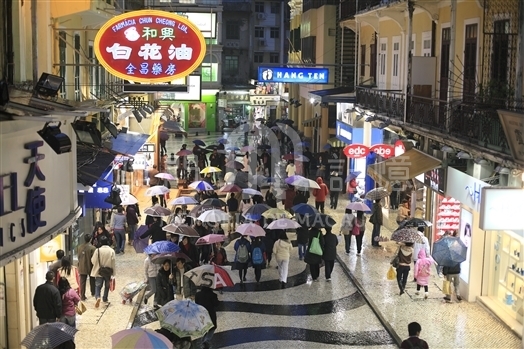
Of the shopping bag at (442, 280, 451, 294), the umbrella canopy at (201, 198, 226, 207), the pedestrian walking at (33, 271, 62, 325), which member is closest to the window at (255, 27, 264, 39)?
the umbrella canopy at (201, 198, 226, 207)

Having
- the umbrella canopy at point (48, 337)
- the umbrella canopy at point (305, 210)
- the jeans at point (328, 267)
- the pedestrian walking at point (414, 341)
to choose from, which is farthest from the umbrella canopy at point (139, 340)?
the umbrella canopy at point (305, 210)

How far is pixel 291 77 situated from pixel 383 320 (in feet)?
53.3

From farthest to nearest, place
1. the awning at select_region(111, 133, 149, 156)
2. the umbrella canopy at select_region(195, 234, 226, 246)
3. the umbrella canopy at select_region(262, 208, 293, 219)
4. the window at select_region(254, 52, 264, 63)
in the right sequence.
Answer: the window at select_region(254, 52, 264, 63)
the awning at select_region(111, 133, 149, 156)
the umbrella canopy at select_region(262, 208, 293, 219)
the umbrella canopy at select_region(195, 234, 226, 246)

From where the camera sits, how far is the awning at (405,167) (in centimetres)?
1981

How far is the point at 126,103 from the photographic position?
25344 millimetres

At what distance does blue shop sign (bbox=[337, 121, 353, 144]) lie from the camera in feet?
103

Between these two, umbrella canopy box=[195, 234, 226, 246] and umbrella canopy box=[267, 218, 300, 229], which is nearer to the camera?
umbrella canopy box=[195, 234, 226, 246]

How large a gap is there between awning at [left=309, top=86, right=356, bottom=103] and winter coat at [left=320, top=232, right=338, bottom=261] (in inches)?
448

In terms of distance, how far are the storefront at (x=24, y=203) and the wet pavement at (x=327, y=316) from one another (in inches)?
67.7

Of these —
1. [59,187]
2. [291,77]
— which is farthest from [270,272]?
[291,77]

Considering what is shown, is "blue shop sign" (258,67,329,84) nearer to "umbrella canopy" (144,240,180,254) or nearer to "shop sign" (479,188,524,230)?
"umbrella canopy" (144,240,180,254)

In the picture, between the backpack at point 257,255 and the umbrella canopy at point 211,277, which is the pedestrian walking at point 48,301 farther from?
the backpack at point 257,255

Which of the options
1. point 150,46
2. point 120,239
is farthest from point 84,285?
point 150,46

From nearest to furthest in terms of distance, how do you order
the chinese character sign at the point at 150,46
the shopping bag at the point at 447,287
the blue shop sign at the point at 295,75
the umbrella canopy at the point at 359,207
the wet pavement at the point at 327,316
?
1. the chinese character sign at the point at 150,46
2. the wet pavement at the point at 327,316
3. the shopping bag at the point at 447,287
4. the umbrella canopy at the point at 359,207
5. the blue shop sign at the point at 295,75
